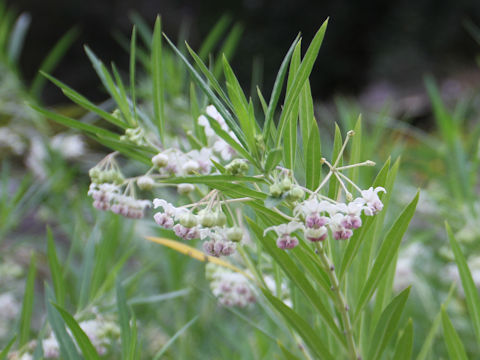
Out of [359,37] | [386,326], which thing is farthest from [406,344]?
[359,37]

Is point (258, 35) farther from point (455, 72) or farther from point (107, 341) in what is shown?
point (107, 341)

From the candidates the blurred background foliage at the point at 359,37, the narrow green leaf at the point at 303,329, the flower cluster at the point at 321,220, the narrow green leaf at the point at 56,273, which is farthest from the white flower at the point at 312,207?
the blurred background foliage at the point at 359,37

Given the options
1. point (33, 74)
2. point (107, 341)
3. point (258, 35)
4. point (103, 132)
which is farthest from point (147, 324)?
point (258, 35)

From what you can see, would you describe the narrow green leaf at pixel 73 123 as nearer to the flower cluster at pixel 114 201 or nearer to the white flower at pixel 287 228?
the flower cluster at pixel 114 201

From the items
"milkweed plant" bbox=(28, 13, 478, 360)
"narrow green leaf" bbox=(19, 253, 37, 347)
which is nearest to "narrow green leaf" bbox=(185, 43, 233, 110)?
"milkweed plant" bbox=(28, 13, 478, 360)

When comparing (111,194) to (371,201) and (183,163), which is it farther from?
(371,201)

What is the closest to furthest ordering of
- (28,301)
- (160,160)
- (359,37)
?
(160,160) < (28,301) < (359,37)

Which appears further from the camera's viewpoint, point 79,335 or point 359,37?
point 359,37
